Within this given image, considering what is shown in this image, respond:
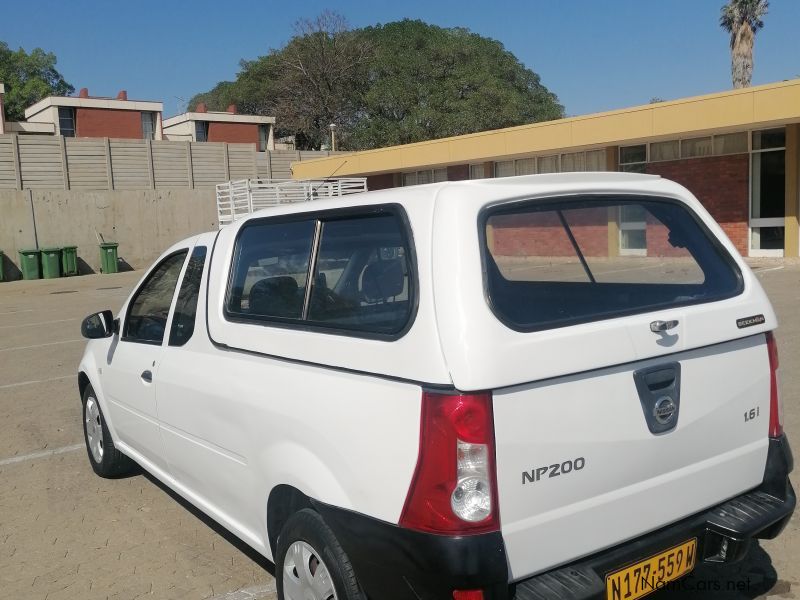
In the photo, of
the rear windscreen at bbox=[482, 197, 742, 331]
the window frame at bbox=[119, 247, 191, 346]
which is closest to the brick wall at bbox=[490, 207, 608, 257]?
the rear windscreen at bbox=[482, 197, 742, 331]

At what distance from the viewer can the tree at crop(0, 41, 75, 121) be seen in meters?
65.6

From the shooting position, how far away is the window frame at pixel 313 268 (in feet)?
8.27

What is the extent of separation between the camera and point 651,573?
262cm

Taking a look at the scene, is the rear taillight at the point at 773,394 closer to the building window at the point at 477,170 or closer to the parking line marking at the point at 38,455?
the parking line marking at the point at 38,455

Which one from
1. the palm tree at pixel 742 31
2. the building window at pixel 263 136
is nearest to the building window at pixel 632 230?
the palm tree at pixel 742 31

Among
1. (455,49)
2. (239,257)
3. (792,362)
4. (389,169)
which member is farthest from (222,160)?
(239,257)

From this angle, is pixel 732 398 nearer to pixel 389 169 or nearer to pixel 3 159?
pixel 389 169

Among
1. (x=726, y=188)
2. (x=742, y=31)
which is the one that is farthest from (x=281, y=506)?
(x=742, y=31)

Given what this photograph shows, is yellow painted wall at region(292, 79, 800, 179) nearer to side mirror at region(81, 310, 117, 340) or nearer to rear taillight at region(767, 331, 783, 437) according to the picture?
rear taillight at region(767, 331, 783, 437)

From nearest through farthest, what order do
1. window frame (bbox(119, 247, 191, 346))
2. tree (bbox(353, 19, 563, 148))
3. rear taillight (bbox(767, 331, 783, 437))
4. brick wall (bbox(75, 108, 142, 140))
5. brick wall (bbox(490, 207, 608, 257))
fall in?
1. brick wall (bbox(490, 207, 608, 257))
2. rear taillight (bbox(767, 331, 783, 437))
3. window frame (bbox(119, 247, 191, 346))
4. tree (bbox(353, 19, 563, 148))
5. brick wall (bbox(75, 108, 142, 140))

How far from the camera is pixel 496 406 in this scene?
231 centimetres

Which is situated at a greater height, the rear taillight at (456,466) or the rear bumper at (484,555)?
the rear taillight at (456,466)

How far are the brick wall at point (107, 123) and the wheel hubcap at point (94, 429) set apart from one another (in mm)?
45816

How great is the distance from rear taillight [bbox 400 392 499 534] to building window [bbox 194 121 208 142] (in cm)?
5047
